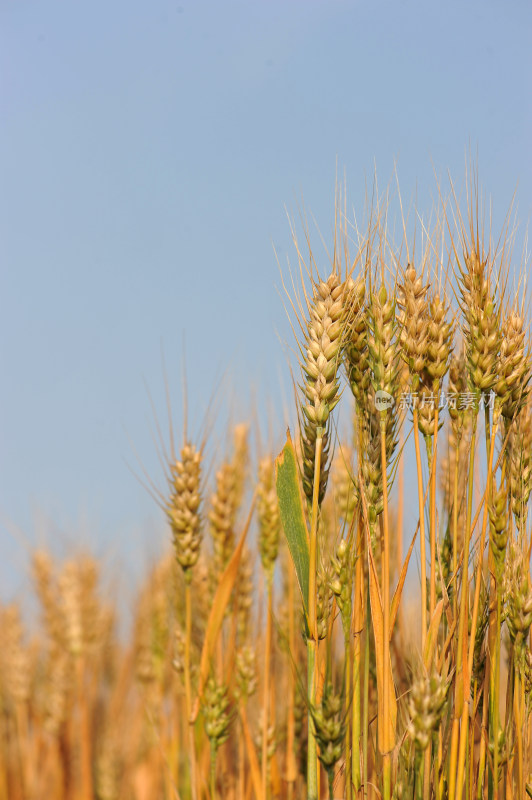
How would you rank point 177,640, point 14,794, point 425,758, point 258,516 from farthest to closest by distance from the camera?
1. point 14,794
2. point 258,516
3. point 177,640
4. point 425,758

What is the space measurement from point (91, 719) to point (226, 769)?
167 centimetres

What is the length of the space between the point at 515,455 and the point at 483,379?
269mm

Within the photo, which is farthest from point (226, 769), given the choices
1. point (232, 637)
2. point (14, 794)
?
point (14, 794)

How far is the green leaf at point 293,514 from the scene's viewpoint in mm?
1417

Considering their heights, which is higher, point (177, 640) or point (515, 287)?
point (515, 287)

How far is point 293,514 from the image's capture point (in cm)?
143

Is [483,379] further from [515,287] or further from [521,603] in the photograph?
[521,603]

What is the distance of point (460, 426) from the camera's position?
152cm

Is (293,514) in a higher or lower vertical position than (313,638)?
higher

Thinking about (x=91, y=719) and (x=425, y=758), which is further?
(x=91, y=719)

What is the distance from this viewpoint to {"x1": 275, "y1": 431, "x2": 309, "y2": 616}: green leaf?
55.8 inches

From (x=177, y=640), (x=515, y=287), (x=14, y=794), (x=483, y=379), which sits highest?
(x=515, y=287)

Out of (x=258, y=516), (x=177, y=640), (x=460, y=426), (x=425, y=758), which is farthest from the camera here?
(x=258, y=516)

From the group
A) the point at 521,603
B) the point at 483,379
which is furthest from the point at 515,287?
the point at 521,603
